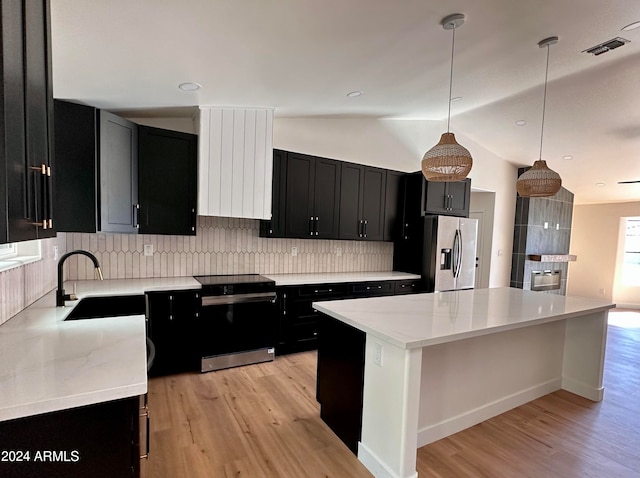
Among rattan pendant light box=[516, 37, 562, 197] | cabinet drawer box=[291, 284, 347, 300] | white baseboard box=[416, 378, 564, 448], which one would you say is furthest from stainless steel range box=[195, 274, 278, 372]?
rattan pendant light box=[516, 37, 562, 197]

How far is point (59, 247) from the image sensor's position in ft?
9.46

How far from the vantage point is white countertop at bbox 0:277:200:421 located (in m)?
0.95

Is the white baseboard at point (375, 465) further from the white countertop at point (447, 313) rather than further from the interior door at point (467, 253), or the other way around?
the interior door at point (467, 253)

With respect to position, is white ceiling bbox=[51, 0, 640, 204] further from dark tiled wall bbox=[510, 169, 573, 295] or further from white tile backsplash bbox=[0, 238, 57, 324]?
dark tiled wall bbox=[510, 169, 573, 295]

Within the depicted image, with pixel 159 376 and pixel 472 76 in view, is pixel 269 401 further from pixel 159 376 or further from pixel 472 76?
pixel 472 76

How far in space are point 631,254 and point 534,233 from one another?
3.25 m

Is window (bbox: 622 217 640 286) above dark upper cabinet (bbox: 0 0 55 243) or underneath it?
underneath

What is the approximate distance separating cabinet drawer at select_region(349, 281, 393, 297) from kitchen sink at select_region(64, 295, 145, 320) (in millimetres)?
2255

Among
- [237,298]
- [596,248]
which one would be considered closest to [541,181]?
[237,298]

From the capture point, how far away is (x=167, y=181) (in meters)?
3.11

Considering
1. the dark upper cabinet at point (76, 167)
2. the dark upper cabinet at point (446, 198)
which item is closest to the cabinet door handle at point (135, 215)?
the dark upper cabinet at point (76, 167)

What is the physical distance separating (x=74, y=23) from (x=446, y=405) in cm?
319

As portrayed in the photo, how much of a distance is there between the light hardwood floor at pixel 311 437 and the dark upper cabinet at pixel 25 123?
1559mm

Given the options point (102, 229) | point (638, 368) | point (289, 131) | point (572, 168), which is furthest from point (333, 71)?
point (572, 168)
